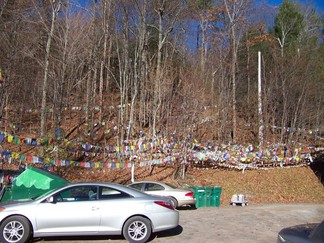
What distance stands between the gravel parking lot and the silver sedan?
0.51 meters

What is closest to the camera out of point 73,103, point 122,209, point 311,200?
point 122,209

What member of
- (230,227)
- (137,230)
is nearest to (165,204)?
(137,230)

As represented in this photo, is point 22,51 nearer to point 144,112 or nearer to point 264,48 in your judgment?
point 144,112

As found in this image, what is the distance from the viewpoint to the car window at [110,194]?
8594mm

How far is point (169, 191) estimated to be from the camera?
615 inches

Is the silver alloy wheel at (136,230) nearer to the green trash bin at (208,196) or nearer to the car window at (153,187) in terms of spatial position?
the car window at (153,187)

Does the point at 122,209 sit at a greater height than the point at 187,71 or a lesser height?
lesser

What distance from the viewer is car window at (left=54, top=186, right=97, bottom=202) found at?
8.45 metres

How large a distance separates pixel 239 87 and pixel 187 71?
9.36m

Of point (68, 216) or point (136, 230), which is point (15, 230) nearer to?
point (68, 216)

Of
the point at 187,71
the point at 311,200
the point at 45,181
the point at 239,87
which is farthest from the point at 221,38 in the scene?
the point at 45,181

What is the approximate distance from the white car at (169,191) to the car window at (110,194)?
6.76 metres

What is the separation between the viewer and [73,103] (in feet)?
105

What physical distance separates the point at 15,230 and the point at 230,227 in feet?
19.0
